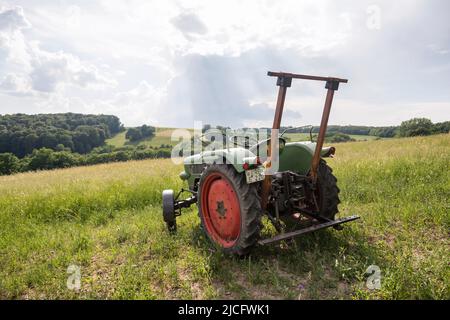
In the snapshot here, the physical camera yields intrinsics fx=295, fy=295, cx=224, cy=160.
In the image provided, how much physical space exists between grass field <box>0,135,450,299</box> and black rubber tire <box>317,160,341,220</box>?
0.34 m

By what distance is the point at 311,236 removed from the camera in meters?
4.47

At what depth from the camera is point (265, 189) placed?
150 inches

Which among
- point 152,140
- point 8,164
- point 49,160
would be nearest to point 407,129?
point 152,140

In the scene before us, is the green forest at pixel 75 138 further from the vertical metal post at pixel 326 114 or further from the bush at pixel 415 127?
the vertical metal post at pixel 326 114

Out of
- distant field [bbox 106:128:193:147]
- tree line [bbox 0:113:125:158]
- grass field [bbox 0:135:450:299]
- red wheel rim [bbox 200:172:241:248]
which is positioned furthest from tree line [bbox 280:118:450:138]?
tree line [bbox 0:113:125:158]

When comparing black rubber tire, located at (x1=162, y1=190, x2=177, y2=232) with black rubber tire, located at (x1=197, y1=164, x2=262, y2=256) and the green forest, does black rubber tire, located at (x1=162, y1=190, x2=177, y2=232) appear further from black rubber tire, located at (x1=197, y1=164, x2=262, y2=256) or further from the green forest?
the green forest

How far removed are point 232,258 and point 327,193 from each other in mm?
1788

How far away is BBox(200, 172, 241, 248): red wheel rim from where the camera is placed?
3988 mm

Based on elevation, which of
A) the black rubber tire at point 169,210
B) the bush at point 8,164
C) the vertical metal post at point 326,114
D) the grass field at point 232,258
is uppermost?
the vertical metal post at point 326,114

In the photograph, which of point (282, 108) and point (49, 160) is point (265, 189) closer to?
point (282, 108)

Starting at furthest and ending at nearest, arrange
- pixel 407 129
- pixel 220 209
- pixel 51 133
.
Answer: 1. pixel 51 133
2. pixel 407 129
3. pixel 220 209

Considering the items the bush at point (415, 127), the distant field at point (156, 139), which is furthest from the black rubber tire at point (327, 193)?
the bush at point (415, 127)

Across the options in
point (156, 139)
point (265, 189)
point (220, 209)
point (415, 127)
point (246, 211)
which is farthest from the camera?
point (156, 139)

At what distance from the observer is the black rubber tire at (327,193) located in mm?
4551
